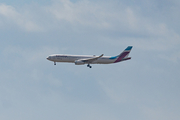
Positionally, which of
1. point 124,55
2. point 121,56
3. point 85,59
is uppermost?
point 124,55

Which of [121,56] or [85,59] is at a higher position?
[121,56]

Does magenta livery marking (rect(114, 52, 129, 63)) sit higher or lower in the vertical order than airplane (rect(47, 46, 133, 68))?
higher

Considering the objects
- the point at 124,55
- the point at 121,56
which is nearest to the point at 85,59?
the point at 121,56

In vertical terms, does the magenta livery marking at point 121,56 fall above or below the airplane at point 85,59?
above

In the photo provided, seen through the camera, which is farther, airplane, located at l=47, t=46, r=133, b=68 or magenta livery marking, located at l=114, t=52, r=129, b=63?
magenta livery marking, located at l=114, t=52, r=129, b=63

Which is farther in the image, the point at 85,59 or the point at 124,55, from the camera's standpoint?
the point at 124,55

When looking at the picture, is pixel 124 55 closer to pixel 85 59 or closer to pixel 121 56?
pixel 121 56

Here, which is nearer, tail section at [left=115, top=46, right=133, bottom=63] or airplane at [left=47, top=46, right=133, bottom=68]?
airplane at [left=47, top=46, right=133, bottom=68]

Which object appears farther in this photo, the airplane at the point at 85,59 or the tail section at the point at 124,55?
the tail section at the point at 124,55

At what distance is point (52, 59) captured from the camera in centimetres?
13362

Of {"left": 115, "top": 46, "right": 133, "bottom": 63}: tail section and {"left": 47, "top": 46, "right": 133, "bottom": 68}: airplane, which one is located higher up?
{"left": 115, "top": 46, "right": 133, "bottom": 63}: tail section

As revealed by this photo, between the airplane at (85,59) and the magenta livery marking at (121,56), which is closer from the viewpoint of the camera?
the airplane at (85,59)

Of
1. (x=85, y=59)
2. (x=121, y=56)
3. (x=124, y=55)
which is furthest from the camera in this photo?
(x=124, y=55)

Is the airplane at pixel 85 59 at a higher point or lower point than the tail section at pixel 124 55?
lower
